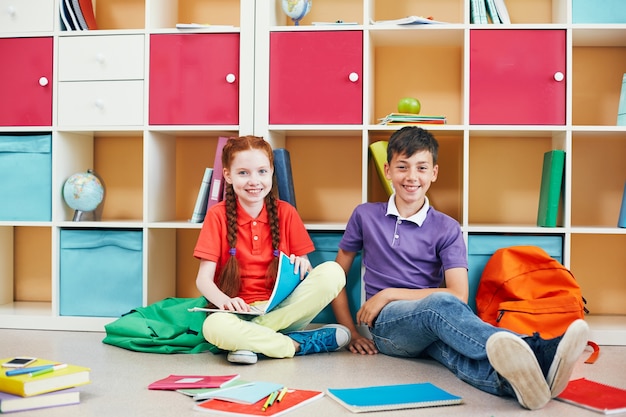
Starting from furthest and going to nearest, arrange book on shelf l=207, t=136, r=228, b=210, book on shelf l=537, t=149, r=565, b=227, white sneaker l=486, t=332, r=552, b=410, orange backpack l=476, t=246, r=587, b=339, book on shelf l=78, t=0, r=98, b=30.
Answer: book on shelf l=78, t=0, r=98, b=30 < book on shelf l=207, t=136, r=228, b=210 < book on shelf l=537, t=149, r=565, b=227 < orange backpack l=476, t=246, r=587, b=339 < white sneaker l=486, t=332, r=552, b=410

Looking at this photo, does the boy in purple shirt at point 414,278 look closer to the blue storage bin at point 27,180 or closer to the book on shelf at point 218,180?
the book on shelf at point 218,180

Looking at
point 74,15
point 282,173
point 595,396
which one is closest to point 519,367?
point 595,396

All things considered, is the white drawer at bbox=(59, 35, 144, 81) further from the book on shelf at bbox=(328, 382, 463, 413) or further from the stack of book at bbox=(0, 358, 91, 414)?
the book on shelf at bbox=(328, 382, 463, 413)

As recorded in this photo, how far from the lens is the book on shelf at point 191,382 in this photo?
6.15 feet

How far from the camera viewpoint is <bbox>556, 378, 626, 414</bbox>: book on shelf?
1715 mm

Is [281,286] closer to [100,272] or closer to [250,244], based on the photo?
[250,244]

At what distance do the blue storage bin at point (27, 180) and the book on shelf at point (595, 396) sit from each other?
2.02m

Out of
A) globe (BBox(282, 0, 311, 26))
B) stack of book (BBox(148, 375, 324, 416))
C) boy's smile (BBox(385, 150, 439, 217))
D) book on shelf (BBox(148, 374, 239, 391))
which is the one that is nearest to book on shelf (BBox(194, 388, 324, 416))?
stack of book (BBox(148, 375, 324, 416))

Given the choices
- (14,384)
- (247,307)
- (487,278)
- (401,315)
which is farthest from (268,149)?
(14,384)

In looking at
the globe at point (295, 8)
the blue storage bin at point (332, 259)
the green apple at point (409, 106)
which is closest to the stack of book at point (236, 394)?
the blue storage bin at point (332, 259)

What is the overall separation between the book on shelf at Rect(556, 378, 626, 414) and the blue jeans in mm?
159

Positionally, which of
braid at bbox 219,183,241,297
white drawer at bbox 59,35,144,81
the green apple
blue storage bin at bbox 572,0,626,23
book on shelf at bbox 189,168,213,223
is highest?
blue storage bin at bbox 572,0,626,23

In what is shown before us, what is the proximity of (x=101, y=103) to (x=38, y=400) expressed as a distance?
4.66 ft

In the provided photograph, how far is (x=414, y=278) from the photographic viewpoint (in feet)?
8.11
